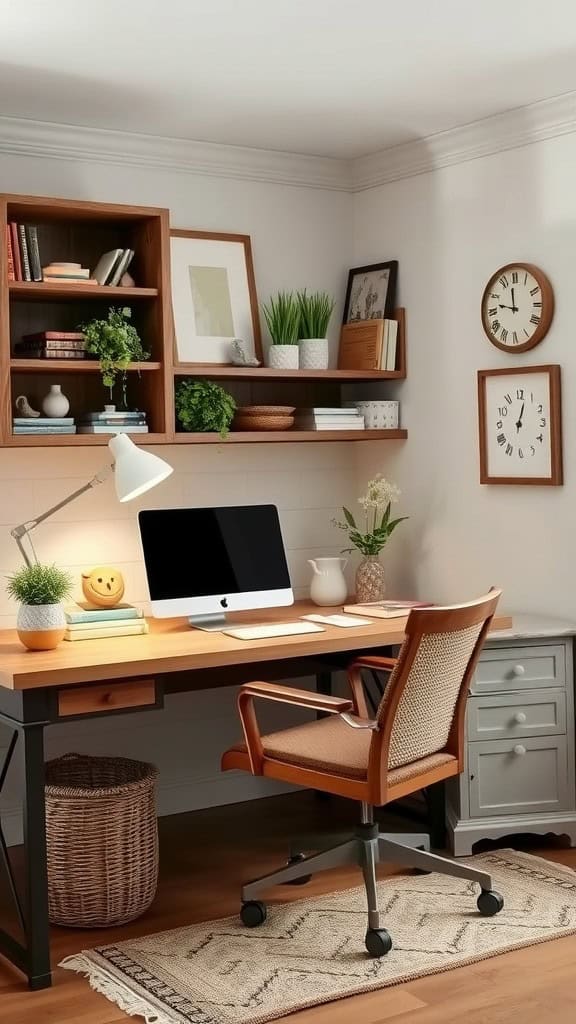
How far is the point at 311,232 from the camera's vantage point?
4.99 metres

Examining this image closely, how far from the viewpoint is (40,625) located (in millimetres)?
3547

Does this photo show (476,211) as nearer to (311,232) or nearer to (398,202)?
(398,202)

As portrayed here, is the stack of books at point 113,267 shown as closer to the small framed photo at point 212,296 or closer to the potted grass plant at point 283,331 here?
the small framed photo at point 212,296

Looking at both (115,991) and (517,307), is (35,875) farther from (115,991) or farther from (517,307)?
(517,307)

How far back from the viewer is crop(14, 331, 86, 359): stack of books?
4090mm

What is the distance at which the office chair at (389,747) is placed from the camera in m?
3.25

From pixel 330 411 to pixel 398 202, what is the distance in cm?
89

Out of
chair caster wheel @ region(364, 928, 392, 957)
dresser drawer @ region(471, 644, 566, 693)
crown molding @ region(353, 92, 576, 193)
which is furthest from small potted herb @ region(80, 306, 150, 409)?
chair caster wheel @ region(364, 928, 392, 957)

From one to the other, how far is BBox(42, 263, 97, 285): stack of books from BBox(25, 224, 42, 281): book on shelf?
0.03m

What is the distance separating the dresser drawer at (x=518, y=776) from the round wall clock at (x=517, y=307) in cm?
137

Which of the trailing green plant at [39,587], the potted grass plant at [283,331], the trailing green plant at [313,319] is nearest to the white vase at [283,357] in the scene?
the potted grass plant at [283,331]

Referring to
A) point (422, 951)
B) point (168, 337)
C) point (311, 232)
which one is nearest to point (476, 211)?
point (311, 232)

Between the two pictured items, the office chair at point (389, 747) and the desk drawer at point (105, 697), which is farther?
the desk drawer at point (105, 697)

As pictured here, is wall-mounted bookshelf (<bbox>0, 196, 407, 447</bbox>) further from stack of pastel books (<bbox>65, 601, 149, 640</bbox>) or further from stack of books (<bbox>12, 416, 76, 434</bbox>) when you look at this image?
stack of pastel books (<bbox>65, 601, 149, 640</bbox>)
